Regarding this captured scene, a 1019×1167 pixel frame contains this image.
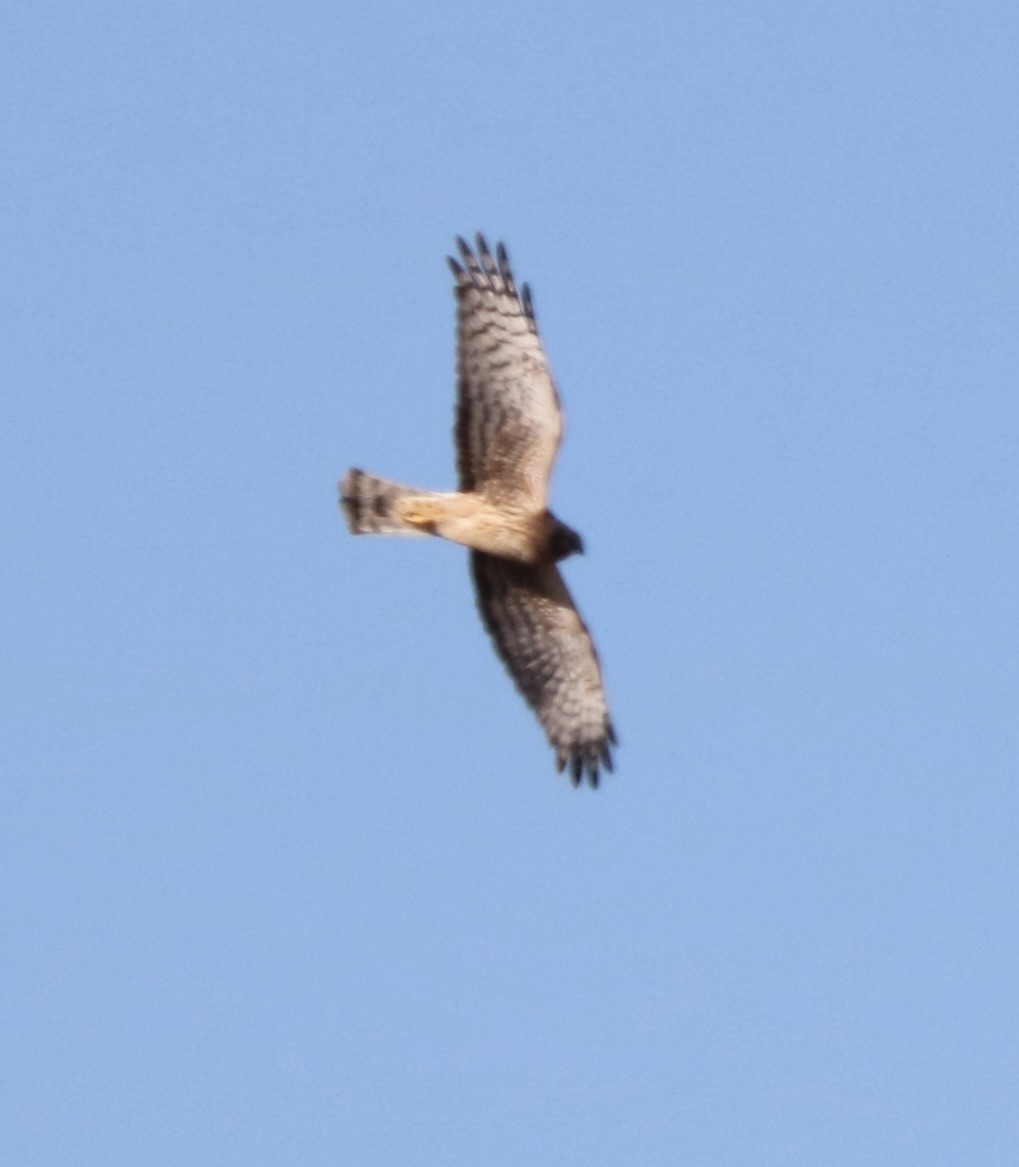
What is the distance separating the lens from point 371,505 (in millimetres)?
16312

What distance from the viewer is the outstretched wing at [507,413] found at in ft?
53.1

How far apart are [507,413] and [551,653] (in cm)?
133

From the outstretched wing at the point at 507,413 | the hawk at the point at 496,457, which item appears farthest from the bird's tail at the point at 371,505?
the outstretched wing at the point at 507,413

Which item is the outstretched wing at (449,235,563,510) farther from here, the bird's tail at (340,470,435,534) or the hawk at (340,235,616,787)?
the bird's tail at (340,470,435,534)

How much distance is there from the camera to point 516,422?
1617 cm

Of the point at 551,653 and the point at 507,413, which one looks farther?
the point at 551,653

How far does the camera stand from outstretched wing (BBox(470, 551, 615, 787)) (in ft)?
54.5

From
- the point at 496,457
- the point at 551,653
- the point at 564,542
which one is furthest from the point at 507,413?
the point at 551,653

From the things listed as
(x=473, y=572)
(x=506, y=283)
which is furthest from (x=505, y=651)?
(x=506, y=283)

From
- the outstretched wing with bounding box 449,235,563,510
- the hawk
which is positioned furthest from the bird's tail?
the outstretched wing with bounding box 449,235,563,510

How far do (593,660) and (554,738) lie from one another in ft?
1.64

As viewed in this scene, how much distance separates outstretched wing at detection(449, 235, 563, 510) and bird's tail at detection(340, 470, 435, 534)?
14.0 inches

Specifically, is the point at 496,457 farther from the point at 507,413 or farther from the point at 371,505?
the point at 371,505

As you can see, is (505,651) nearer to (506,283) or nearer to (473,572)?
(473,572)
